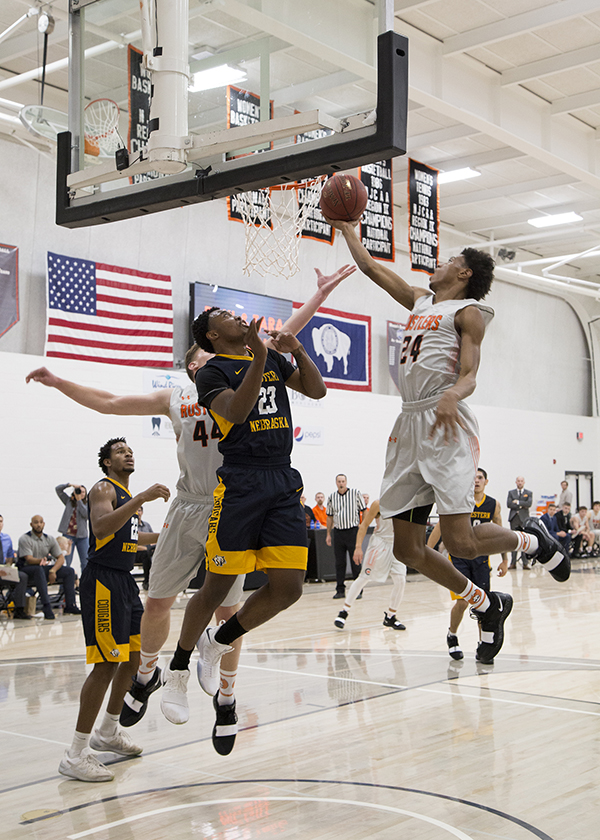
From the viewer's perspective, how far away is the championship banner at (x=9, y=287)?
492 inches

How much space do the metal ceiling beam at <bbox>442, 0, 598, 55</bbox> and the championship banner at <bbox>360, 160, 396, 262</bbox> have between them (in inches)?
68.0

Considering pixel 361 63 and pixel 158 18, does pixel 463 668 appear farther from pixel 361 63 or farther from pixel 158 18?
pixel 158 18

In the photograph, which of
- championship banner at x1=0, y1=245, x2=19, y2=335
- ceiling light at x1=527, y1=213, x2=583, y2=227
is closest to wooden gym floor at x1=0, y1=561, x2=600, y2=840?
championship banner at x1=0, y1=245, x2=19, y2=335

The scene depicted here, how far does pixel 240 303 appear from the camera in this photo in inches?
614

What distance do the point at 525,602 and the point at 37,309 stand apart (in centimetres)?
819

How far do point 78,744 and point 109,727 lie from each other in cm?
43

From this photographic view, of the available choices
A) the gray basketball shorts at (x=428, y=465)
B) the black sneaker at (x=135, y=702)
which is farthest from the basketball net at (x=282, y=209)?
the black sneaker at (x=135, y=702)

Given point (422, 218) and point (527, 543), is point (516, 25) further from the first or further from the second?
point (527, 543)

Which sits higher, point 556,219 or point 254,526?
point 556,219

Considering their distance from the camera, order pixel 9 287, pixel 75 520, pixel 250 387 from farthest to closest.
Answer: pixel 9 287 < pixel 75 520 < pixel 250 387

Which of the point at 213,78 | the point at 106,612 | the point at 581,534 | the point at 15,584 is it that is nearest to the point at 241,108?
the point at 213,78

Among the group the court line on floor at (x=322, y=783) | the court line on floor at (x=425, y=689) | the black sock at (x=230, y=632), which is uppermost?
the black sock at (x=230, y=632)

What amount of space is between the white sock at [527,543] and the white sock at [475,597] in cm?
34

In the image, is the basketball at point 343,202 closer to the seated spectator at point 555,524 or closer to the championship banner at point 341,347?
the championship banner at point 341,347
